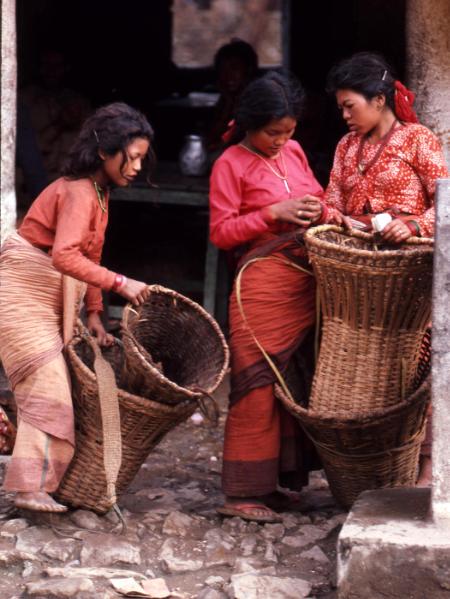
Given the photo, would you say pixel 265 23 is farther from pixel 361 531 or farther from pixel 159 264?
pixel 361 531

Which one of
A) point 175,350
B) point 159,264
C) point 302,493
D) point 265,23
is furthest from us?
point 265,23

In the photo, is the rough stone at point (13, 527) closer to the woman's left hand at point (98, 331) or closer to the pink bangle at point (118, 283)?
the woman's left hand at point (98, 331)

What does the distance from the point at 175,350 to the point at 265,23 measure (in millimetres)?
17305

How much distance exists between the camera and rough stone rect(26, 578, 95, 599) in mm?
3893

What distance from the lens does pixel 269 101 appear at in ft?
13.9

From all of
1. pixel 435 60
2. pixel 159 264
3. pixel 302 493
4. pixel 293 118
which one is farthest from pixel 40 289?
pixel 159 264

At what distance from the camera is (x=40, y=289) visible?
4.44m

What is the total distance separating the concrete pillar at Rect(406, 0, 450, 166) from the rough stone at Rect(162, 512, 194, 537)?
211cm

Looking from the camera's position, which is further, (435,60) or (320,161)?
→ (320,161)

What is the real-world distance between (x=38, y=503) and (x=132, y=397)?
21.7 inches

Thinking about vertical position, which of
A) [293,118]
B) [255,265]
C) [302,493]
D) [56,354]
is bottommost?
[302,493]

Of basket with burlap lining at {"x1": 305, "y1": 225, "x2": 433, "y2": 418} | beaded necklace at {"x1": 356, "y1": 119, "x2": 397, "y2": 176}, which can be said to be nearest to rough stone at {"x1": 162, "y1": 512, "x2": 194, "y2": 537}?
basket with burlap lining at {"x1": 305, "y1": 225, "x2": 433, "y2": 418}

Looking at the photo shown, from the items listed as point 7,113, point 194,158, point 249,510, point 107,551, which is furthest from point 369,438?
point 194,158

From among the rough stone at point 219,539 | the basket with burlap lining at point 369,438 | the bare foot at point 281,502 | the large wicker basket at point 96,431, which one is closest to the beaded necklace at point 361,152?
the basket with burlap lining at point 369,438
